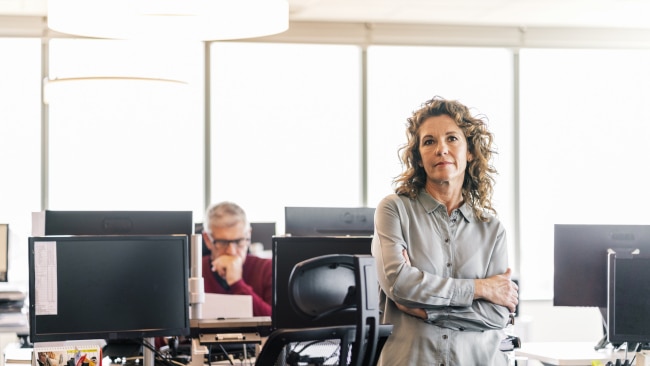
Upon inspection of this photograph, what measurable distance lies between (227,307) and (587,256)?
1408 millimetres

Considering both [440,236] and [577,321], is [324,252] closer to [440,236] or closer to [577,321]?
[440,236]

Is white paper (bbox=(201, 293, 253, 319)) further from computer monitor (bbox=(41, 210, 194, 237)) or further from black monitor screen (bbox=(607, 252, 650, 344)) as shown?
black monitor screen (bbox=(607, 252, 650, 344))

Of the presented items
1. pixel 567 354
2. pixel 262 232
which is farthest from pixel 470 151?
pixel 262 232

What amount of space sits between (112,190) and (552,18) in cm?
364

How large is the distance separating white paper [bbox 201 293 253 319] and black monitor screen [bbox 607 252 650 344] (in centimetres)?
129

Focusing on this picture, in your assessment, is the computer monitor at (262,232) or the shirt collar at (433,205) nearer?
the shirt collar at (433,205)

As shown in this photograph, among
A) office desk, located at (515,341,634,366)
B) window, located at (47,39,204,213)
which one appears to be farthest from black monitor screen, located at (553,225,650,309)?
window, located at (47,39,204,213)

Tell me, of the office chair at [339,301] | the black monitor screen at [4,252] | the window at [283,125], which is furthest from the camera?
the window at [283,125]

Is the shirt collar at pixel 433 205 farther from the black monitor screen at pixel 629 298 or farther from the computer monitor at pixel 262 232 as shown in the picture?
the computer monitor at pixel 262 232

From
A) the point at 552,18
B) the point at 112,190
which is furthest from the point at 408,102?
the point at 112,190

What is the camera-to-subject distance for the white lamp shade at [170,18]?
2.92 metres

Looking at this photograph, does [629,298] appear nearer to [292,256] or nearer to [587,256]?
[587,256]

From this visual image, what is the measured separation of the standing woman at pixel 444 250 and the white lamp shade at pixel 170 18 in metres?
0.65

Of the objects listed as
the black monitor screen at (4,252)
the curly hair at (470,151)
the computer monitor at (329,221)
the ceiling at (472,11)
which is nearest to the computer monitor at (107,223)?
the computer monitor at (329,221)
